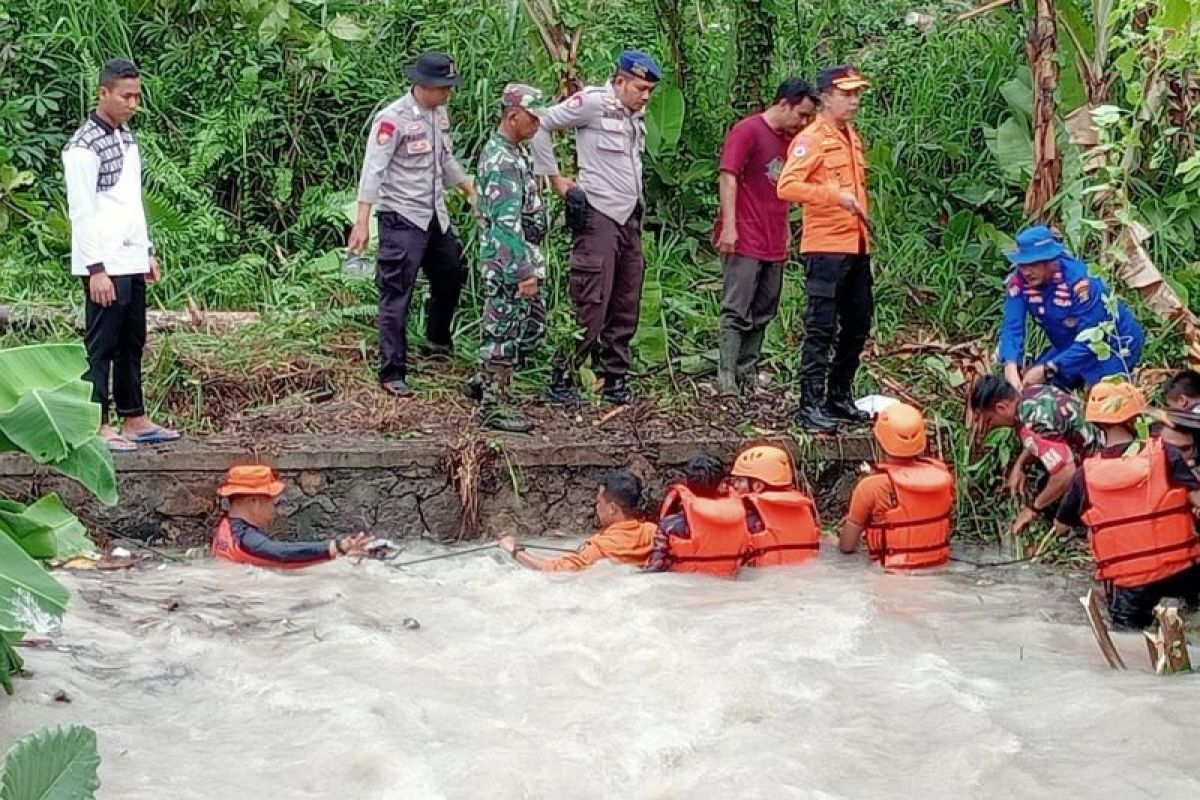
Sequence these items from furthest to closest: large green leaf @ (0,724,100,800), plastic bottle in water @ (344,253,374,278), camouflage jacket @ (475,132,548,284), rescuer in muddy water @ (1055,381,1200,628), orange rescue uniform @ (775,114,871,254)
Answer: plastic bottle in water @ (344,253,374,278), camouflage jacket @ (475,132,548,284), orange rescue uniform @ (775,114,871,254), rescuer in muddy water @ (1055,381,1200,628), large green leaf @ (0,724,100,800)

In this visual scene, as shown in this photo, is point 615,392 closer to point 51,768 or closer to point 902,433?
point 902,433

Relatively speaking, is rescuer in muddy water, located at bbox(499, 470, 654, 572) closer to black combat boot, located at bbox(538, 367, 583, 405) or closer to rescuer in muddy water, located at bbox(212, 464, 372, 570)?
rescuer in muddy water, located at bbox(212, 464, 372, 570)

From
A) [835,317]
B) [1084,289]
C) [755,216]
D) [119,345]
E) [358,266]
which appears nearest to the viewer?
[1084,289]

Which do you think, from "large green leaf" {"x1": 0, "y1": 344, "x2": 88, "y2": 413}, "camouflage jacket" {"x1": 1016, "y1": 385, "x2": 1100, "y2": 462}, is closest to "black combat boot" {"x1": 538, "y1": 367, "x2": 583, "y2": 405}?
"camouflage jacket" {"x1": 1016, "y1": 385, "x2": 1100, "y2": 462}

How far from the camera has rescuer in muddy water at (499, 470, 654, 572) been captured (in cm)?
729

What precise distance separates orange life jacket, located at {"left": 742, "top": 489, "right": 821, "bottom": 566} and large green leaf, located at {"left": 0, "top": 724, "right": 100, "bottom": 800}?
164 inches

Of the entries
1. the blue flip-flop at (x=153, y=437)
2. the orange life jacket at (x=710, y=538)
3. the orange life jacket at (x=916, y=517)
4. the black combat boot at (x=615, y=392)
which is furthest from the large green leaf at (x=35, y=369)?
the black combat boot at (x=615, y=392)

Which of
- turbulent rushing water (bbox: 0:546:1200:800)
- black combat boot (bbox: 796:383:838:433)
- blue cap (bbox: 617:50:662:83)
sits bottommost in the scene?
turbulent rushing water (bbox: 0:546:1200:800)

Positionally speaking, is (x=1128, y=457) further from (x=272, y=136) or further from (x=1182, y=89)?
(x=272, y=136)

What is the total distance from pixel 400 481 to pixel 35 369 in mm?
3306

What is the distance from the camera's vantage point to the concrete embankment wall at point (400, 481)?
7.66 meters

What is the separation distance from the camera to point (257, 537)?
23.6 ft

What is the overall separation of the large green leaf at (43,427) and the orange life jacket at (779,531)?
11.5ft

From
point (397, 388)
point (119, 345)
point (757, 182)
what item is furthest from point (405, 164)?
point (757, 182)
